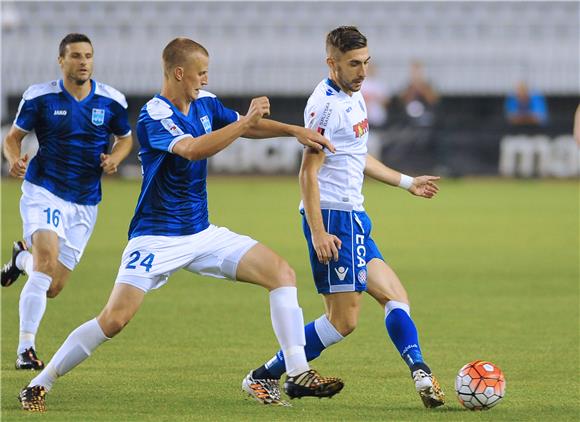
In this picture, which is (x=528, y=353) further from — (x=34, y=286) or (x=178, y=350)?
(x=34, y=286)

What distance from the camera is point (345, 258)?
695 cm

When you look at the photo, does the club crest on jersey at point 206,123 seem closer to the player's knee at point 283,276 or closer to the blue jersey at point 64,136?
the player's knee at point 283,276

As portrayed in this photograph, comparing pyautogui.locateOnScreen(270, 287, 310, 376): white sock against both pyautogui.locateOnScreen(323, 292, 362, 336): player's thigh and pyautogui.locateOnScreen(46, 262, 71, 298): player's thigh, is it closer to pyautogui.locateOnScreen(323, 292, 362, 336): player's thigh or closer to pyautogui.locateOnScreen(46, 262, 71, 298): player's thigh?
pyautogui.locateOnScreen(323, 292, 362, 336): player's thigh

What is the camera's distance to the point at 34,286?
842cm

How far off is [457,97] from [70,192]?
2193 centimetres

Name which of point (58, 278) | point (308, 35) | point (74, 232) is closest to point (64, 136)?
point (74, 232)

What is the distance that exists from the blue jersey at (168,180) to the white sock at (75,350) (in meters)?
0.62

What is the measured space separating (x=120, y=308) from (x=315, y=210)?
1209mm

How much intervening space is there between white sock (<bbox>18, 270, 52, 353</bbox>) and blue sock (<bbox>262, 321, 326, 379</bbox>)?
78.0 inches

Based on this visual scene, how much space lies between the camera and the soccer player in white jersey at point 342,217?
6926 millimetres

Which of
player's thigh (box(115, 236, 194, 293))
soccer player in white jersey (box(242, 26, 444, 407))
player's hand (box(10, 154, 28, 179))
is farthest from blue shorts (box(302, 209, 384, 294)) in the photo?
player's hand (box(10, 154, 28, 179))

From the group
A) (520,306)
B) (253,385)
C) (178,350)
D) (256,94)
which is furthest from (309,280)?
(256,94)

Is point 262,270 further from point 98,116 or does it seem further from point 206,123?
point 98,116

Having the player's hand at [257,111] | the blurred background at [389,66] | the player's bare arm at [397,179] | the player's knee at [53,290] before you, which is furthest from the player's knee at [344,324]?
the blurred background at [389,66]
